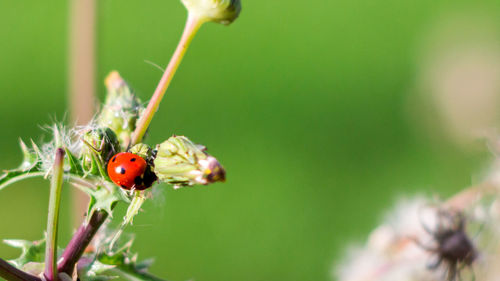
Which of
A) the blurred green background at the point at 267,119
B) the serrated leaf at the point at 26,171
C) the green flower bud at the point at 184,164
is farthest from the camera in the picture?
the blurred green background at the point at 267,119

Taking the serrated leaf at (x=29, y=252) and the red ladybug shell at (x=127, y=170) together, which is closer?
the red ladybug shell at (x=127, y=170)

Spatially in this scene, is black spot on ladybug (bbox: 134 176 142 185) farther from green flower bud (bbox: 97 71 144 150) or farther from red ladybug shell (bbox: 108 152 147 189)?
green flower bud (bbox: 97 71 144 150)

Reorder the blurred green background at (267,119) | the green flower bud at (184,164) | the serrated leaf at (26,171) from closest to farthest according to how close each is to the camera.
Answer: the green flower bud at (184,164) → the serrated leaf at (26,171) → the blurred green background at (267,119)

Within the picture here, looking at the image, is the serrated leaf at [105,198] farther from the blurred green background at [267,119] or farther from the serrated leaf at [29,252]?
the blurred green background at [267,119]

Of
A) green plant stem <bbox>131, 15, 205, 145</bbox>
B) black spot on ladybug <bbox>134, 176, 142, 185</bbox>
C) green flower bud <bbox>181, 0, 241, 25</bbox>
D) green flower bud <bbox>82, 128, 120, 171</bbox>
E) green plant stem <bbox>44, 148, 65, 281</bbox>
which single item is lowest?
green plant stem <bbox>44, 148, 65, 281</bbox>

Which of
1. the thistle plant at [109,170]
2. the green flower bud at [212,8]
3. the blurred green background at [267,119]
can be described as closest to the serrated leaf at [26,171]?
the thistle plant at [109,170]

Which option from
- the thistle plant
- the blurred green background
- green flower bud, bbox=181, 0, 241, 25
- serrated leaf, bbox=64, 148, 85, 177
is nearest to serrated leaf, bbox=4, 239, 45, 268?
the thistle plant
